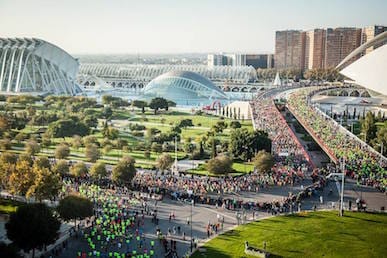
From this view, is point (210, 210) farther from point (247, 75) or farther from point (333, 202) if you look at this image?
point (247, 75)

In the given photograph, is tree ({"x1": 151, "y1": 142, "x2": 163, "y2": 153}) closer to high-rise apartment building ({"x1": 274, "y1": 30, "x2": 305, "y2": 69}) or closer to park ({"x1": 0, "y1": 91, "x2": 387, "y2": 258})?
park ({"x1": 0, "y1": 91, "x2": 387, "y2": 258})

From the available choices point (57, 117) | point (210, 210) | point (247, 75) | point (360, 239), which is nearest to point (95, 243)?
point (210, 210)

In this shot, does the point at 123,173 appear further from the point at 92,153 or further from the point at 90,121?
the point at 90,121

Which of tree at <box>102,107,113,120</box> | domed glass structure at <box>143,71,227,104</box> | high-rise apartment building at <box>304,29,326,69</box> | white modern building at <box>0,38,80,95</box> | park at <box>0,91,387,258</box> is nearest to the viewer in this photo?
park at <box>0,91,387,258</box>

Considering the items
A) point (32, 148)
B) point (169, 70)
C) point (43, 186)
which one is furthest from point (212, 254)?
point (169, 70)

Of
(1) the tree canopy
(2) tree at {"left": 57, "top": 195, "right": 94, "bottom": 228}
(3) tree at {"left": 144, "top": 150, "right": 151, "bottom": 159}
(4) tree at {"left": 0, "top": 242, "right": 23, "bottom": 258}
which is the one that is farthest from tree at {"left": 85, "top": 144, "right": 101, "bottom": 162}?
(4) tree at {"left": 0, "top": 242, "right": 23, "bottom": 258}

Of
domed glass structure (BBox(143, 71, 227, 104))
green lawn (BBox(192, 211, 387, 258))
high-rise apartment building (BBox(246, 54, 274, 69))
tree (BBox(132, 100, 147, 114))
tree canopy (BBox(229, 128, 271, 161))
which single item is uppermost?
high-rise apartment building (BBox(246, 54, 274, 69))
